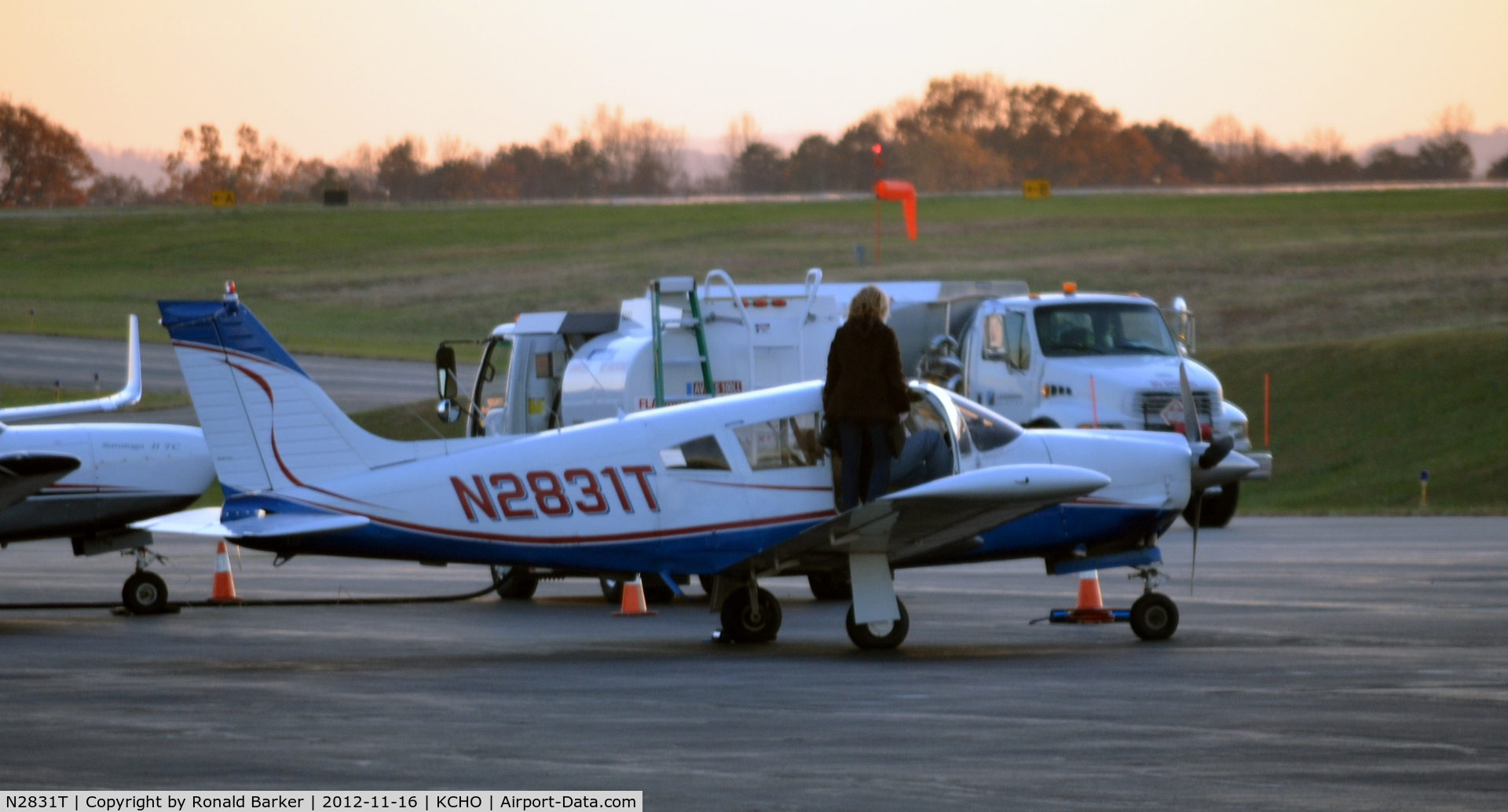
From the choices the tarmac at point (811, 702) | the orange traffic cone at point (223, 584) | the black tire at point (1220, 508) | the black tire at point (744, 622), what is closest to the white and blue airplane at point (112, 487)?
the tarmac at point (811, 702)

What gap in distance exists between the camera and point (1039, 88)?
449ft

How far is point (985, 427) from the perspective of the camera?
468 inches

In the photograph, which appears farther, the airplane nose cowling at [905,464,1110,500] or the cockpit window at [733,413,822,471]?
the cockpit window at [733,413,822,471]

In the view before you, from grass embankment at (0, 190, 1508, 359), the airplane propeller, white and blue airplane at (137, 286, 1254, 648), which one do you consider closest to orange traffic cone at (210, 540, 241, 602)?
white and blue airplane at (137, 286, 1254, 648)

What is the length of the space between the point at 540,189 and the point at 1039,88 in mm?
37346

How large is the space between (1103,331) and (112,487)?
42.8ft

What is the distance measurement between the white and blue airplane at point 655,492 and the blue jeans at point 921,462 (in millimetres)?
70

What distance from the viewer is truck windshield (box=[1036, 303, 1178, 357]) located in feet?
76.5

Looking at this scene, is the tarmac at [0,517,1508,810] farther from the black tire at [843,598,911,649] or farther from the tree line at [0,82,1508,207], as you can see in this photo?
the tree line at [0,82,1508,207]

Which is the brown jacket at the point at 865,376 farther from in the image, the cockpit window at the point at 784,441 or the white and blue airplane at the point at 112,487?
the white and blue airplane at the point at 112,487

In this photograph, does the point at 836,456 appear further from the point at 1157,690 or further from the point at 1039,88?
the point at 1039,88

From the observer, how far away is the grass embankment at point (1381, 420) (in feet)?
97.1

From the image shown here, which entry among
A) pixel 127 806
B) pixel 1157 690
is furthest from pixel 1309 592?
pixel 127 806

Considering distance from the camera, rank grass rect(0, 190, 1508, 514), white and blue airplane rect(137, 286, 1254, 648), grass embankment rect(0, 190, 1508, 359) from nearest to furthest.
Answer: white and blue airplane rect(137, 286, 1254, 648)
grass rect(0, 190, 1508, 514)
grass embankment rect(0, 190, 1508, 359)
